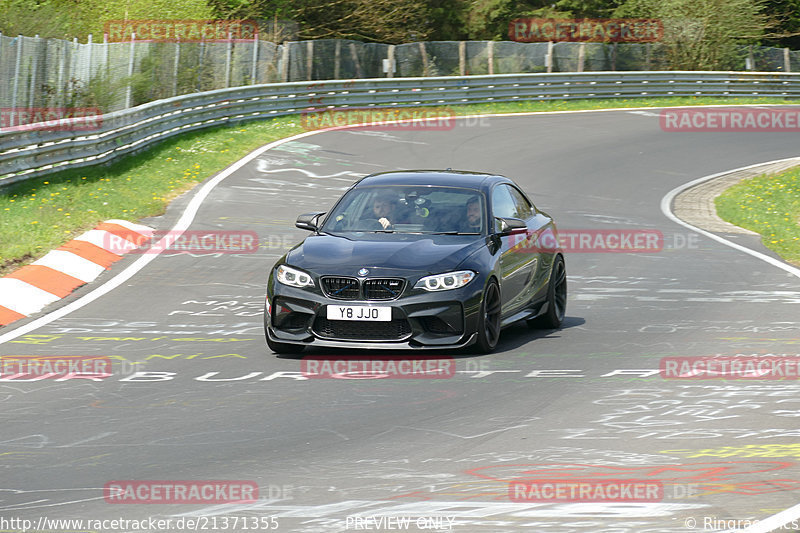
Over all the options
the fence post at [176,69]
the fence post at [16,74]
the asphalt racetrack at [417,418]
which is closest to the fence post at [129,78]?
the fence post at [176,69]

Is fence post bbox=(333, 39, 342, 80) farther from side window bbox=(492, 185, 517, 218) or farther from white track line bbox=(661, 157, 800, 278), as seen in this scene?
side window bbox=(492, 185, 517, 218)

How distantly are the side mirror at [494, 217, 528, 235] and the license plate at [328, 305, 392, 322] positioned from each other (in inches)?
67.1

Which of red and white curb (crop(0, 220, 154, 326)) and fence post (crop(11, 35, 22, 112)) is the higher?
fence post (crop(11, 35, 22, 112))

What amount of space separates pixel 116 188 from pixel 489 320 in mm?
11743

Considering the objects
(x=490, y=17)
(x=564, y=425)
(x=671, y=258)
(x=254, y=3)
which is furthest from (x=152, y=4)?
(x=564, y=425)

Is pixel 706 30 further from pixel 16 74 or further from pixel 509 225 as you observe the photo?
pixel 509 225

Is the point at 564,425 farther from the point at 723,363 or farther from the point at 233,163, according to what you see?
the point at 233,163

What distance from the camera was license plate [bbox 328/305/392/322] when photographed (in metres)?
10.0

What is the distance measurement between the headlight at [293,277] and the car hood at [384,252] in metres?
0.07

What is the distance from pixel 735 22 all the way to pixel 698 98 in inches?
384

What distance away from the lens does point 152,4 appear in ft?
136

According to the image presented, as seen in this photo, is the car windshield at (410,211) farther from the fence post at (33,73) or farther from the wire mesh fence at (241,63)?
the fence post at (33,73)

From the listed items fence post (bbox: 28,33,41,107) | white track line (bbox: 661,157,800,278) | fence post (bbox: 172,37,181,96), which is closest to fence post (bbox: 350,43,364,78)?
fence post (bbox: 172,37,181,96)

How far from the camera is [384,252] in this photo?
10.5 m
